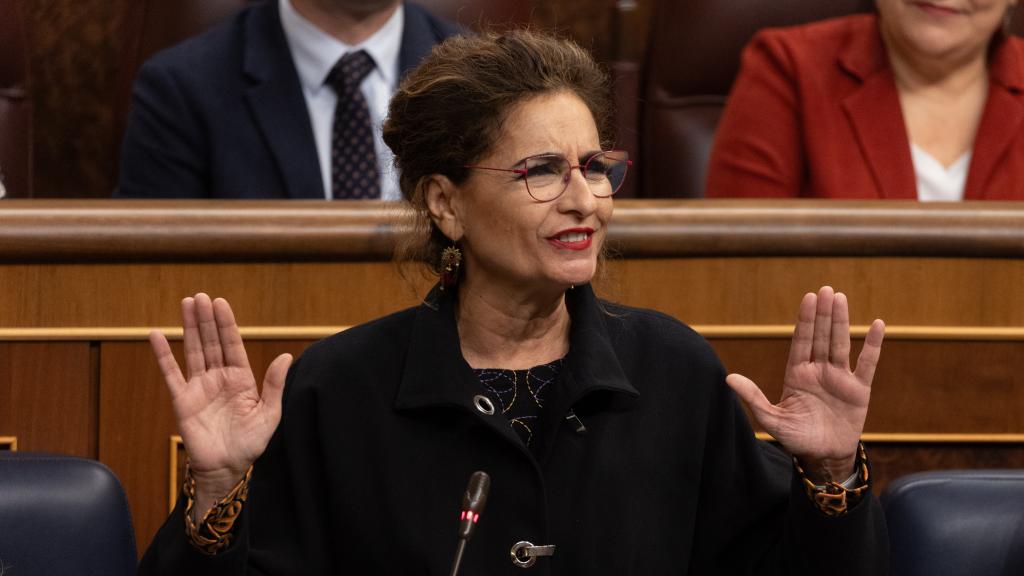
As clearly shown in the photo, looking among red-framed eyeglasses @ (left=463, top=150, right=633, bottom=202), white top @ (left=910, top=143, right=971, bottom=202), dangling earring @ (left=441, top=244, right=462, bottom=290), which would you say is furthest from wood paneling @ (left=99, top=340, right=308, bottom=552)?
white top @ (left=910, top=143, right=971, bottom=202)

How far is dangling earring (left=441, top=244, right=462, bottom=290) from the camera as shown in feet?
3.55

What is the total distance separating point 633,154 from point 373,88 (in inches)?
18.7

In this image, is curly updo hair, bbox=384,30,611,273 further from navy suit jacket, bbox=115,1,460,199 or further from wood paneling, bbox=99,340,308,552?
navy suit jacket, bbox=115,1,460,199

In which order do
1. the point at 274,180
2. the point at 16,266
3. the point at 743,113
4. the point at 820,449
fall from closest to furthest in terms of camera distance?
the point at 820,449, the point at 16,266, the point at 274,180, the point at 743,113

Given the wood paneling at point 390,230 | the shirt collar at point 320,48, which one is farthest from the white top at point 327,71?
the wood paneling at point 390,230

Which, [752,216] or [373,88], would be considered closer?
[752,216]

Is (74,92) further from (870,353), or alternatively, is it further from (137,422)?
(870,353)

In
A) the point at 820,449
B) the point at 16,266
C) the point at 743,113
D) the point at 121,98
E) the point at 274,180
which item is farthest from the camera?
the point at 121,98

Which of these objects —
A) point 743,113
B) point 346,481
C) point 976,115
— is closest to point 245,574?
point 346,481

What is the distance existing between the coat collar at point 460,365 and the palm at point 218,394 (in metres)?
0.10

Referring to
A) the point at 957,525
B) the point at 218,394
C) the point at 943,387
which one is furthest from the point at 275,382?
the point at 943,387

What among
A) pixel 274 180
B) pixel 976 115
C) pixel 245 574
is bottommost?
pixel 245 574

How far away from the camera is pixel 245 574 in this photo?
961 mm

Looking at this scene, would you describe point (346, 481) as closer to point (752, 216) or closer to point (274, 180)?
point (752, 216)
